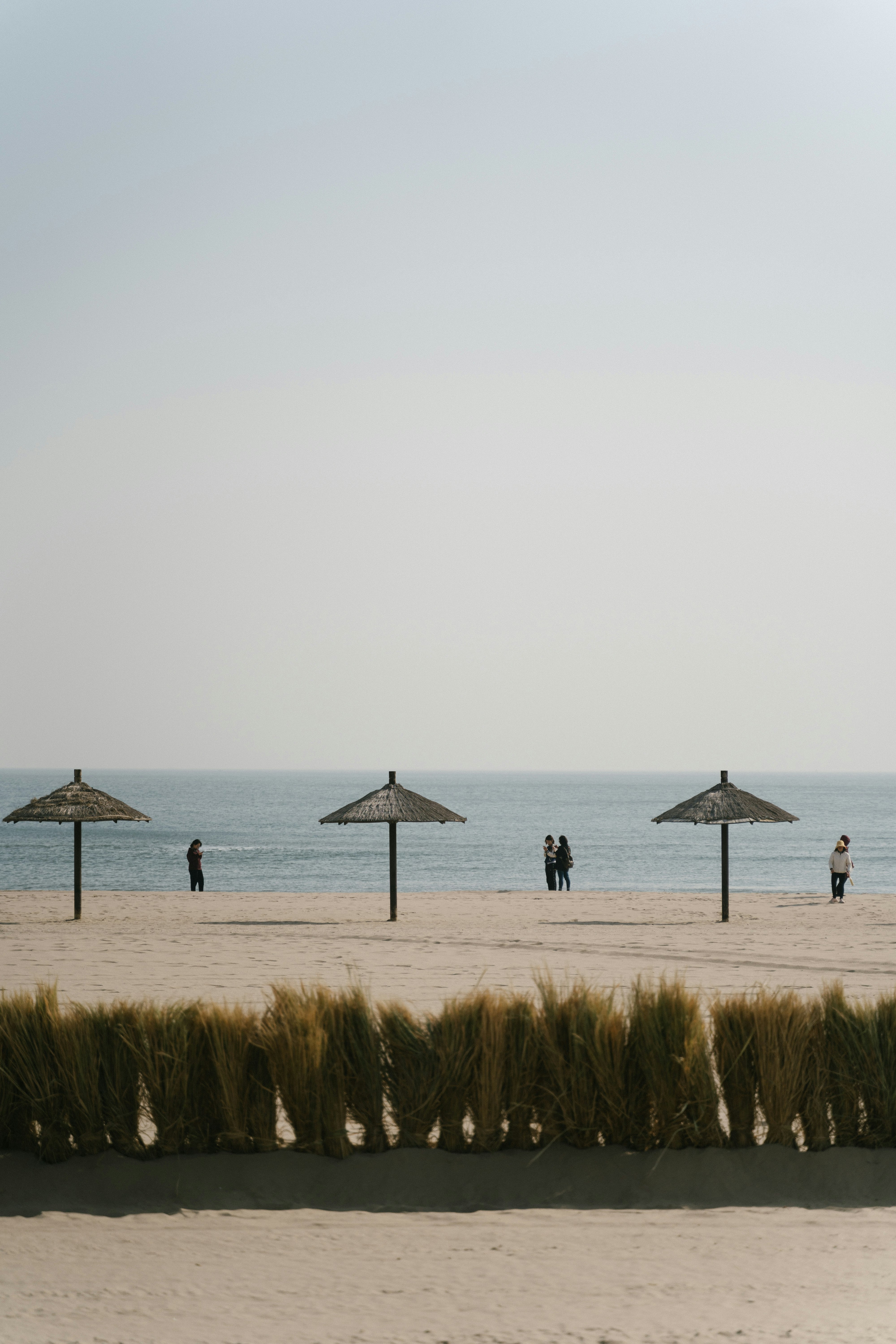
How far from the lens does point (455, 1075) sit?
534 cm

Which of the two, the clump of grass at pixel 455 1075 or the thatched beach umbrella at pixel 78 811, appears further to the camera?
the thatched beach umbrella at pixel 78 811

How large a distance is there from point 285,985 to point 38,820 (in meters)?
11.7

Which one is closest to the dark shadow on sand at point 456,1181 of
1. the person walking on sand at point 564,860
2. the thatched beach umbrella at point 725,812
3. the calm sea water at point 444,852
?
the thatched beach umbrella at point 725,812

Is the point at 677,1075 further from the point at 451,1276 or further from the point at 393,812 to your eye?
the point at 393,812

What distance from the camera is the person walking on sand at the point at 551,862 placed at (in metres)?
25.2

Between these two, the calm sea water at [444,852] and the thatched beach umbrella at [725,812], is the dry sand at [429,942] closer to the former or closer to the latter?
the thatched beach umbrella at [725,812]

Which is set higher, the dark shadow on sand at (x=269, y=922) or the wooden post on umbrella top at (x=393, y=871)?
the wooden post on umbrella top at (x=393, y=871)

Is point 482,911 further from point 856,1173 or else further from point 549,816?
point 549,816

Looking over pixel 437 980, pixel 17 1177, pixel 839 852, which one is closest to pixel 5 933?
pixel 437 980

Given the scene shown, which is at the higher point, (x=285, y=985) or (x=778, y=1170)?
(x=285, y=985)

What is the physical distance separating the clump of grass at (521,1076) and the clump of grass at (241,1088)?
1.13 m

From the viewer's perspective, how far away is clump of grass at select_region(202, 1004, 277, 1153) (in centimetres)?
530

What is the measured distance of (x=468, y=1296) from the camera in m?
4.05

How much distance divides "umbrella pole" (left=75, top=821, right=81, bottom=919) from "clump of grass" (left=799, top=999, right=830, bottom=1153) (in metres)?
14.2
